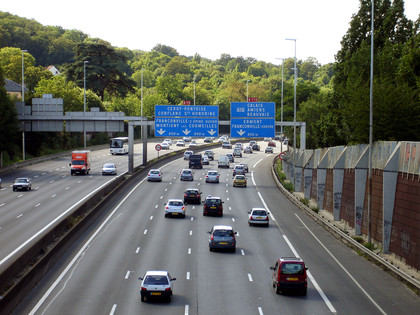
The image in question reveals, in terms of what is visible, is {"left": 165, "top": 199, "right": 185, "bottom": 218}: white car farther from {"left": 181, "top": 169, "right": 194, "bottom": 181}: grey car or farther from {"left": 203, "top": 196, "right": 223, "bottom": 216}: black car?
{"left": 181, "top": 169, "right": 194, "bottom": 181}: grey car

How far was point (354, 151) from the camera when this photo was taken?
48.4m

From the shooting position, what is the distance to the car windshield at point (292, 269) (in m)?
28.6

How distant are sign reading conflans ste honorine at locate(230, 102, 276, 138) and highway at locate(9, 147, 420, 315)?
54.2 feet

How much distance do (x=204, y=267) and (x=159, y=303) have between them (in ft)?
26.2

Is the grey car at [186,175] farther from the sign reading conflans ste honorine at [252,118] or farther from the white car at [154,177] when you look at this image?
the sign reading conflans ste honorine at [252,118]

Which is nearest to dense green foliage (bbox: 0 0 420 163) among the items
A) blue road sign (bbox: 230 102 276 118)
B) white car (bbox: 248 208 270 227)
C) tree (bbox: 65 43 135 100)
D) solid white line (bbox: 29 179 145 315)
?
tree (bbox: 65 43 135 100)

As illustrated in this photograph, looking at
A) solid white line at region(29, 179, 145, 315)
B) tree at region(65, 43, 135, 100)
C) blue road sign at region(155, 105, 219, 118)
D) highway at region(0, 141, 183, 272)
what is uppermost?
tree at region(65, 43, 135, 100)

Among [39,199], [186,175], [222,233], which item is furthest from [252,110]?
[222,233]

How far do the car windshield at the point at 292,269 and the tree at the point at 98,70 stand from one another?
354ft

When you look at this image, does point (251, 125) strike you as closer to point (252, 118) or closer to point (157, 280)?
point (252, 118)

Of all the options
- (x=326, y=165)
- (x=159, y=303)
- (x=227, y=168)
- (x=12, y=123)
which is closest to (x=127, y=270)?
(x=159, y=303)

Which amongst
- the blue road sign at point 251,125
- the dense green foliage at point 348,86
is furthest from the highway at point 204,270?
the blue road sign at point 251,125

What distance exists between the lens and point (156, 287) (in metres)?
27.2

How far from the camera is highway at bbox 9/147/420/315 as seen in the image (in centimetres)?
2697
